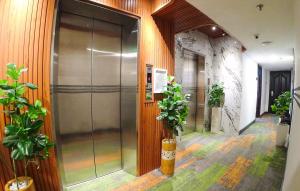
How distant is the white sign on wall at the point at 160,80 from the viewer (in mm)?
3484

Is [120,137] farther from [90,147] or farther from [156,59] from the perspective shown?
[156,59]

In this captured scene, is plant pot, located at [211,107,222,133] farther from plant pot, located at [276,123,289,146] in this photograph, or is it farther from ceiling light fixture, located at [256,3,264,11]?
ceiling light fixture, located at [256,3,264,11]

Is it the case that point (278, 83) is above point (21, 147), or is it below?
above

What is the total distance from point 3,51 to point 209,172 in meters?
3.98

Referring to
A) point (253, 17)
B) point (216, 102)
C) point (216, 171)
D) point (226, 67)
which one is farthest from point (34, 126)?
point (226, 67)

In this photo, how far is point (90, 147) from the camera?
3.29 metres

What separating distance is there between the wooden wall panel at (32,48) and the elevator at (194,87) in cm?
450

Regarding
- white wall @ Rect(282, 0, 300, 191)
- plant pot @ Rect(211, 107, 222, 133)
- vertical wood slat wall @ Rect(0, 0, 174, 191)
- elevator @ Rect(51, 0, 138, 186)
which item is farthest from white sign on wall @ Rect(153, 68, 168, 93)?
plant pot @ Rect(211, 107, 222, 133)

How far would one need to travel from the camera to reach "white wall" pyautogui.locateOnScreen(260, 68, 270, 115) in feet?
35.9

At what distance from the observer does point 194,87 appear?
21.8 feet

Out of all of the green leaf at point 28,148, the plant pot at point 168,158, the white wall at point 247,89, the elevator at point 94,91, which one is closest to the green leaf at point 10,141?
the green leaf at point 28,148

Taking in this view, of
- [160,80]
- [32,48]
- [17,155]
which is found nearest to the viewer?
[17,155]

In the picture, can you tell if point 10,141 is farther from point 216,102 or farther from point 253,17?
point 216,102

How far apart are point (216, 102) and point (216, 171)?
332 cm
